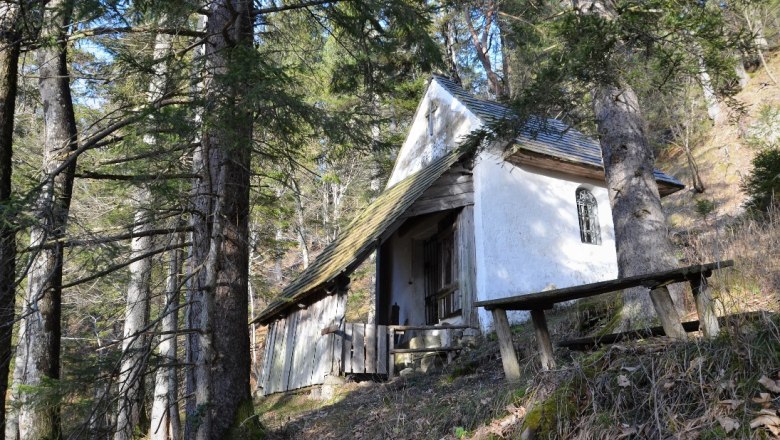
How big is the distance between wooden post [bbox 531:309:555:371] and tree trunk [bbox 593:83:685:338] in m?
2.68

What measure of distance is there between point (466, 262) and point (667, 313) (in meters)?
8.15

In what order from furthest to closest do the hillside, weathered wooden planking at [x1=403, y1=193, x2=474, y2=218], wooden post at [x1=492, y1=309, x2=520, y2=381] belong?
the hillside, weathered wooden planking at [x1=403, y1=193, x2=474, y2=218], wooden post at [x1=492, y1=309, x2=520, y2=381]

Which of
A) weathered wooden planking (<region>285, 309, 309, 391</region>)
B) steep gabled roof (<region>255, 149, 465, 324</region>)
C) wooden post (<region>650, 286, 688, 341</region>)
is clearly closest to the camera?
wooden post (<region>650, 286, 688, 341</region>)

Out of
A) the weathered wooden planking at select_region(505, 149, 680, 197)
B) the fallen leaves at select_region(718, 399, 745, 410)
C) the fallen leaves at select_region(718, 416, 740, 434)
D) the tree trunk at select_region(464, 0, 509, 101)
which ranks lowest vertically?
the fallen leaves at select_region(718, 416, 740, 434)

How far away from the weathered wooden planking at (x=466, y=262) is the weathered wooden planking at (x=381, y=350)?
65.0 inches

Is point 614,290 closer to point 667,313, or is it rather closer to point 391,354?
point 667,313

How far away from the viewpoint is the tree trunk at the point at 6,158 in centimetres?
623

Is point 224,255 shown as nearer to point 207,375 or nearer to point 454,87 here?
point 207,375

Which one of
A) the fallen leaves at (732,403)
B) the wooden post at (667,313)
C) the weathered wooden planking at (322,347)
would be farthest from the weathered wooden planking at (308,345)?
the fallen leaves at (732,403)

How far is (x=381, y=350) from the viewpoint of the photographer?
1212cm

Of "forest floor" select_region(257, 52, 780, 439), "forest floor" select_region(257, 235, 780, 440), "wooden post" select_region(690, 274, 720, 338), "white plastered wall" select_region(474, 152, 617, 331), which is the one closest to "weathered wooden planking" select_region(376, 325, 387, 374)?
"white plastered wall" select_region(474, 152, 617, 331)

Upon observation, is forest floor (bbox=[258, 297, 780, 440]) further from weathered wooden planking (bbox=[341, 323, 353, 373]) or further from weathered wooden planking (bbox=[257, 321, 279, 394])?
weathered wooden planking (bbox=[257, 321, 279, 394])

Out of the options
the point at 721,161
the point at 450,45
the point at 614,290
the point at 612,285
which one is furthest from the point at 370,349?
the point at 721,161

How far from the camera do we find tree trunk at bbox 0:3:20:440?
623cm
